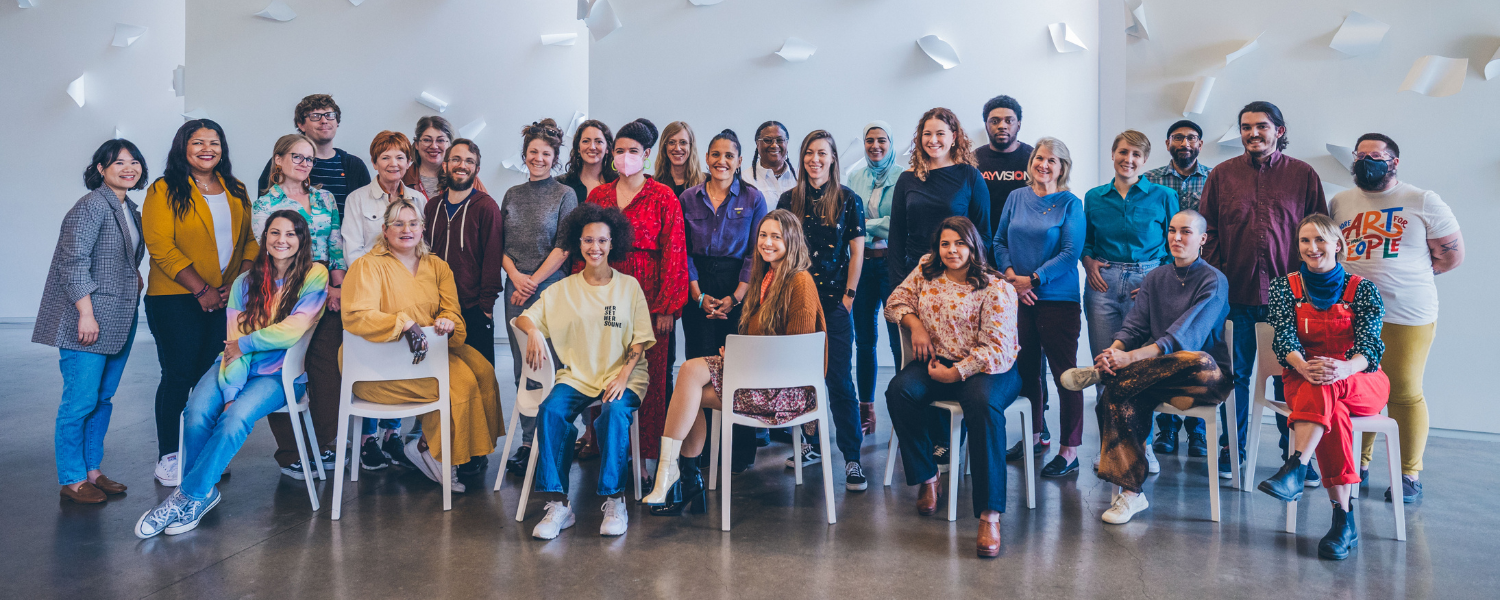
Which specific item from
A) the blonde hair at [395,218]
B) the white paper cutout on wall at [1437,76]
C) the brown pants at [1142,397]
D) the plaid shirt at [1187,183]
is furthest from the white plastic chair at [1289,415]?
the blonde hair at [395,218]

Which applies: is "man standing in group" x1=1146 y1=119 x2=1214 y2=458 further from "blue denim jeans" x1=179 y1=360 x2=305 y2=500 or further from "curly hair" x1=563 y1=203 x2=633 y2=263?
"blue denim jeans" x1=179 y1=360 x2=305 y2=500

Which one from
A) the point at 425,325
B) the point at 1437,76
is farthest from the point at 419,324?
the point at 1437,76

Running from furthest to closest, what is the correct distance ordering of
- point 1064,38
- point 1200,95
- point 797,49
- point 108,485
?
point 797,49
point 1064,38
point 1200,95
point 108,485

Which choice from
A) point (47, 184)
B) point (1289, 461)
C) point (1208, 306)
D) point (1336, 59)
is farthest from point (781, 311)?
point (47, 184)

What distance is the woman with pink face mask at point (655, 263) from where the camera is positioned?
3.23 meters

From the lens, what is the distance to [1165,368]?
2.82m

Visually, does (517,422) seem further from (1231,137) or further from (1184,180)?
(1231,137)

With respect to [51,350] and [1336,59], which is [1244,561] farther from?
[51,350]

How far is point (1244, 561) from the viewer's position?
8.06 ft

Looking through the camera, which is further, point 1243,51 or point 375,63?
point 375,63

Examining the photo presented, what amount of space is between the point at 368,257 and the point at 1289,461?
3.26m

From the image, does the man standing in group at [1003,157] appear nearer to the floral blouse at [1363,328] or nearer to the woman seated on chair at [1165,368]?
the woman seated on chair at [1165,368]

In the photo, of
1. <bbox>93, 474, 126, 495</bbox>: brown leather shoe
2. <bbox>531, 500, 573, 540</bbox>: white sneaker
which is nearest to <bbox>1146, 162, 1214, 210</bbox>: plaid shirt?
<bbox>531, 500, 573, 540</bbox>: white sneaker

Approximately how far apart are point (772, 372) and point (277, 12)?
18.0 ft
